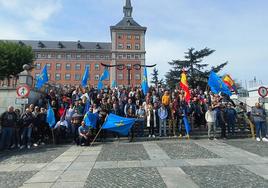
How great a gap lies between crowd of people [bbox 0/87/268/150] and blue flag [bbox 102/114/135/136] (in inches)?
21.2

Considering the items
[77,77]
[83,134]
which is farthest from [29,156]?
[77,77]

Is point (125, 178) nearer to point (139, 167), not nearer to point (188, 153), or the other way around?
point (139, 167)

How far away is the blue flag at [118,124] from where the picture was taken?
12.8 meters

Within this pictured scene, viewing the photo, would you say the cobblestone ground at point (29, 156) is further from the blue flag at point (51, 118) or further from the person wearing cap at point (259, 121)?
the person wearing cap at point (259, 121)

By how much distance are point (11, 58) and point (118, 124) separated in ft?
130

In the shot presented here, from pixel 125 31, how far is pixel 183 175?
83903mm

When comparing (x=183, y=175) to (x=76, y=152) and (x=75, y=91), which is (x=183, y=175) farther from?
(x=75, y=91)

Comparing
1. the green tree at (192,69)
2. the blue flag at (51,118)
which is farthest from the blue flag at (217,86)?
the green tree at (192,69)

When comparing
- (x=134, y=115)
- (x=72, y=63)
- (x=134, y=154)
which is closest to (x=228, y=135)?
(x=134, y=115)

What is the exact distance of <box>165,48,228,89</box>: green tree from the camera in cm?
4559

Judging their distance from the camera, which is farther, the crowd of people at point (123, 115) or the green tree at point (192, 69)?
the green tree at point (192, 69)

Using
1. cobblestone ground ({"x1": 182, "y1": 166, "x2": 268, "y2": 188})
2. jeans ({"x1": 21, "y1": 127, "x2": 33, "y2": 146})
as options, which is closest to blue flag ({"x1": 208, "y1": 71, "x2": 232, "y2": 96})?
cobblestone ground ({"x1": 182, "y1": 166, "x2": 268, "y2": 188})

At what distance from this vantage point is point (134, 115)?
45.4ft

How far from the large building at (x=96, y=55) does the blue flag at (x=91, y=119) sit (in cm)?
7127
